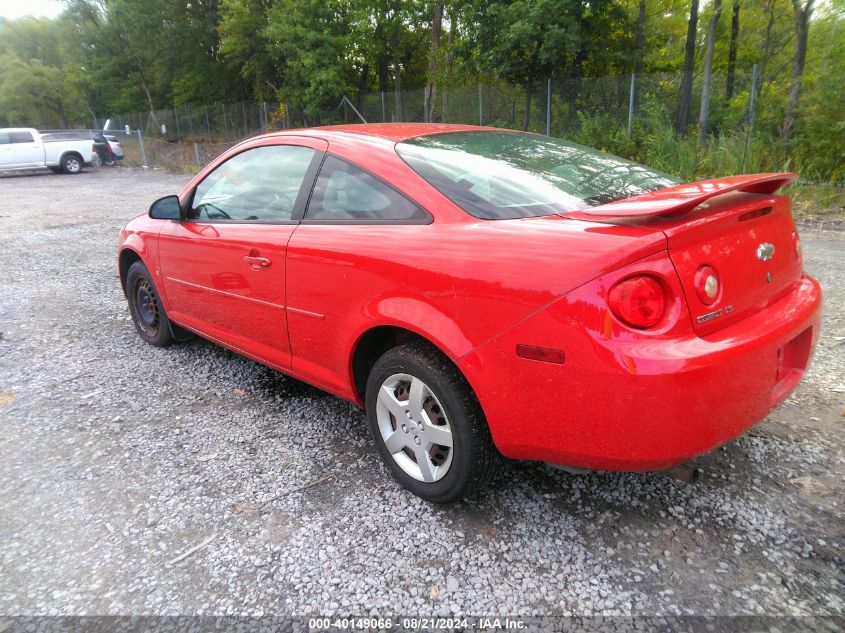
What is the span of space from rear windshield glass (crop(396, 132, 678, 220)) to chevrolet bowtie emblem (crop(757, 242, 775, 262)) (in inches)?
23.3

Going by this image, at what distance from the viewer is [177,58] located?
36.0 metres

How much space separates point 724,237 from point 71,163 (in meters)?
26.7

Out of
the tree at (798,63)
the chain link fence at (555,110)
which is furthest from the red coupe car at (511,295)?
the tree at (798,63)

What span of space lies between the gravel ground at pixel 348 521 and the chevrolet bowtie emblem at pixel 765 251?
0.96 meters

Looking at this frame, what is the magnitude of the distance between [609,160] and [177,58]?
39743mm

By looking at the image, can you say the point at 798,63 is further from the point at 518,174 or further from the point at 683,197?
the point at 683,197

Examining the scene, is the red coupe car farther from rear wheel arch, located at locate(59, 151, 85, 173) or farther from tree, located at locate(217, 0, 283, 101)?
tree, located at locate(217, 0, 283, 101)

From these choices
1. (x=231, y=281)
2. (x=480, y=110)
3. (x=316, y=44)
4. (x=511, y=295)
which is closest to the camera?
(x=511, y=295)

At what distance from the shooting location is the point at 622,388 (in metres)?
1.77

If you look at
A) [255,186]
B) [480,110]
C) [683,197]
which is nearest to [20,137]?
[480,110]

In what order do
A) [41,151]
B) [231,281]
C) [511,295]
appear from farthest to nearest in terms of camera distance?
1. [41,151]
2. [231,281]
3. [511,295]

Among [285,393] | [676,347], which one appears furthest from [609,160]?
[285,393]

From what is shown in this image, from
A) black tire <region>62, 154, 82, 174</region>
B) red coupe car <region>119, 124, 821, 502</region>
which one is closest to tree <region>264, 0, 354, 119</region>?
black tire <region>62, 154, 82, 174</region>

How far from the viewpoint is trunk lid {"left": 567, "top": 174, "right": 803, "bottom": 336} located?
6.13ft
